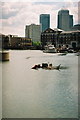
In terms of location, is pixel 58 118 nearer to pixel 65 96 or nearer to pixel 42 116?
pixel 42 116

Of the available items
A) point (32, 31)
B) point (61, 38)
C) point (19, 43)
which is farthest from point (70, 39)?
point (32, 31)

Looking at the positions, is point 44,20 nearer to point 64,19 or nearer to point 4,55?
point 64,19

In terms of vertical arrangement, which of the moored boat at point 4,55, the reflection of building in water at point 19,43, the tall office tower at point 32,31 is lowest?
the moored boat at point 4,55

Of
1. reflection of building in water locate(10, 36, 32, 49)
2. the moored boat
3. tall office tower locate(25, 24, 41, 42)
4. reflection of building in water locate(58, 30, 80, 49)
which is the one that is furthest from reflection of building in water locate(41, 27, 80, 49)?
the moored boat

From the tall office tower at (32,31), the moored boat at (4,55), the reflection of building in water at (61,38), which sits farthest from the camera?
the tall office tower at (32,31)

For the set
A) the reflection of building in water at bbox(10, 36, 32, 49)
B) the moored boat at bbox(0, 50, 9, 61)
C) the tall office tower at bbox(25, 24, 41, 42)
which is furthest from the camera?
the tall office tower at bbox(25, 24, 41, 42)

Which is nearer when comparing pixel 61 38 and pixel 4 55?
pixel 4 55

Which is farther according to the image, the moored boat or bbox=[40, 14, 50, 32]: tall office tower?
bbox=[40, 14, 50, 32]: tall office tower

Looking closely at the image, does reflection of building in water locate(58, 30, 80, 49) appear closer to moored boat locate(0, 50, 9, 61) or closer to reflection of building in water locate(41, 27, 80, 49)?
reflection of building in water locate(41, 27, 80, 49)

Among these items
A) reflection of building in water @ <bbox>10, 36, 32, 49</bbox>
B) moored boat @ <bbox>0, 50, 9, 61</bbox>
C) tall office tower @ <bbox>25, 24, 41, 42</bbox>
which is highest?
tall office tower @ <bbox>25, 24, 41, 42</bbox>

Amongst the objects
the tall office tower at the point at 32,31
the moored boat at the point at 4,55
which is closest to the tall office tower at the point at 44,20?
the tall office tower at the point at 32,31

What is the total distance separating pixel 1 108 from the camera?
18.0 ft

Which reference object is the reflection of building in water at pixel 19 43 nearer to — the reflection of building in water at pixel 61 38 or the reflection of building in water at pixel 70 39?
the reflection of building in water at pixel 61 38

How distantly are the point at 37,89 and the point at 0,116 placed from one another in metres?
2.81
